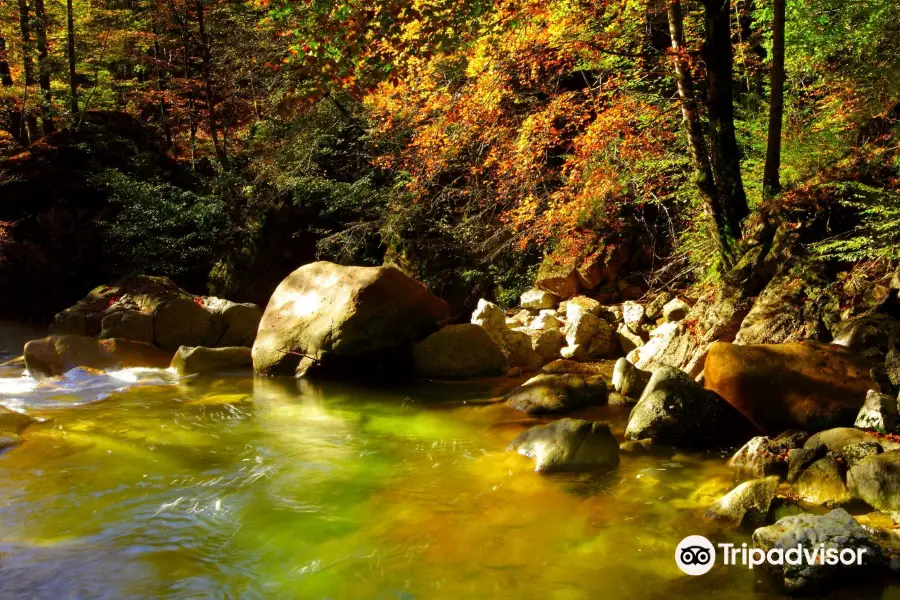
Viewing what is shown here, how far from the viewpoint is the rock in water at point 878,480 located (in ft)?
14.1

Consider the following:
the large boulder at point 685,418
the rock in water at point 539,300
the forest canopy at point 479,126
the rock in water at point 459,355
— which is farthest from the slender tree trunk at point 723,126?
the rock in water at point 539,300

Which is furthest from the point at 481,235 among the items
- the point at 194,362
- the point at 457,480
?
the point at 457,480

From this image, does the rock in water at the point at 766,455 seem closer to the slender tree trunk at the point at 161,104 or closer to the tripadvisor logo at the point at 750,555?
the tripadvisor logo at the point at 750,555

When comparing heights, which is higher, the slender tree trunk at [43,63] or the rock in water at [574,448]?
the slender tree trunk at [43,63]

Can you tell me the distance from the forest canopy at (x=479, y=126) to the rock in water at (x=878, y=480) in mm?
2777

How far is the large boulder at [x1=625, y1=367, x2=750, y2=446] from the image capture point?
20.0 ft

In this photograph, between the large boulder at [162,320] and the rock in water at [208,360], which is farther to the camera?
the large boulder at [162,320]

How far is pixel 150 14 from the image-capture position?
2044cm

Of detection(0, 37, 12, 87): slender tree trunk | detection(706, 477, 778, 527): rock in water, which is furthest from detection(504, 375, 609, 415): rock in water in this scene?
detection(0, 37, 12, 87): slender tree trunk

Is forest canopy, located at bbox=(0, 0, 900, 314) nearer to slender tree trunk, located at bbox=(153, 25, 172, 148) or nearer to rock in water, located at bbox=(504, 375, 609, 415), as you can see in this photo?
slender tree trunk, located at bbox=(153, 25, 172, 148)

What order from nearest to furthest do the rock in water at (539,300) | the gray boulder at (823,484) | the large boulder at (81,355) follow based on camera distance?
the gray boulder at (823,484)
the large boulder at (81,355)
the rock in water at (539,300)

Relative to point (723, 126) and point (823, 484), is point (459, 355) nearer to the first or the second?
point (723, 126)

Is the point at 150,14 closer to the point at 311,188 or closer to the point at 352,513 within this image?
the point at 311,188

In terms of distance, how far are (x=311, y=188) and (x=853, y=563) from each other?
13762 mm
